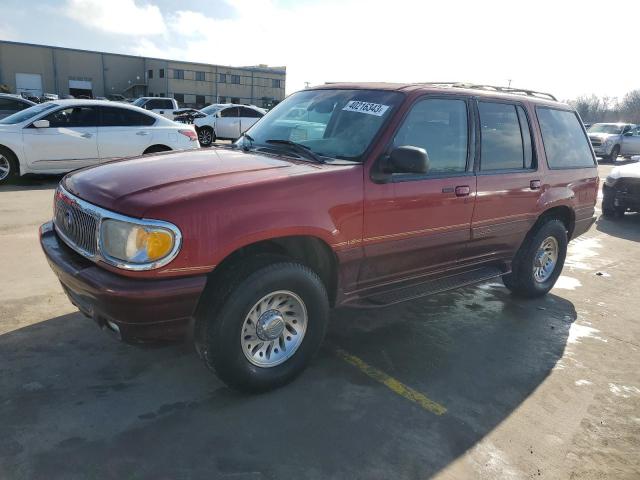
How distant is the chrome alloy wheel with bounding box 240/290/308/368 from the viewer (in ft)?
9.74

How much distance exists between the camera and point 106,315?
260 cm

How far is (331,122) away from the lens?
3689mm

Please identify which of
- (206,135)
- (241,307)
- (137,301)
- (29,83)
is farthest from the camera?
(29,83)

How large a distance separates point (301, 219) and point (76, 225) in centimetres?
134

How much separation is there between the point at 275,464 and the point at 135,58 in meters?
76.0

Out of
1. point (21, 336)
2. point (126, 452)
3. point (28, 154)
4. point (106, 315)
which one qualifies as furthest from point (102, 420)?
point (28, 154)

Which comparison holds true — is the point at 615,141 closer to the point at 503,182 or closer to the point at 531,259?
the point at 531,259

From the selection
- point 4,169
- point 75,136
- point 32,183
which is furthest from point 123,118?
point 4,169

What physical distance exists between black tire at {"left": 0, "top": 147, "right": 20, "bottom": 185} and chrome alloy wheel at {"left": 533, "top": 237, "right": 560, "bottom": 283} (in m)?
8.69

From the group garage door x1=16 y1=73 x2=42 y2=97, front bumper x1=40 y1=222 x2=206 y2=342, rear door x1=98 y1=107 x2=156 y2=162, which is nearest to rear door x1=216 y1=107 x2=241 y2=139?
rear door x1=98 y1=107 x2=156 y2=162

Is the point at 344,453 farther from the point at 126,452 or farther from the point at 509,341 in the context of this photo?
the point at 509,341

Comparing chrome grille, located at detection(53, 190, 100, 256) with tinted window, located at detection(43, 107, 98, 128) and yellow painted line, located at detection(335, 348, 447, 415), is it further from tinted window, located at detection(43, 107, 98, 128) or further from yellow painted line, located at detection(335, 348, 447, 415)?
tinted window, located at detection(43, 107, 98, 128)

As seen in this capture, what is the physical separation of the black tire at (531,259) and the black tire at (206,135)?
15399mm

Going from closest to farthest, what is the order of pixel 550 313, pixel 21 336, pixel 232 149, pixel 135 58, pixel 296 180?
pixel 296 180 → pixel 21 336 → pixel 232 149 → pixel 550 313 → pixel 135 58
